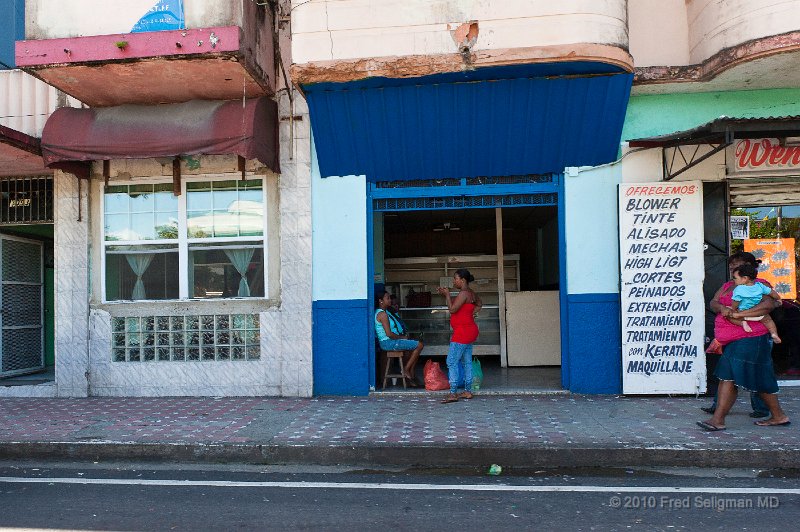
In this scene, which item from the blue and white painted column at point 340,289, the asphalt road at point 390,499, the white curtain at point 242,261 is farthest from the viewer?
the white curtain at point 242,261

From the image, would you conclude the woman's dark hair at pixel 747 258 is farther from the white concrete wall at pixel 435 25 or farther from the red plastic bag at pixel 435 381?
the red plastic bag at pixel 435 381

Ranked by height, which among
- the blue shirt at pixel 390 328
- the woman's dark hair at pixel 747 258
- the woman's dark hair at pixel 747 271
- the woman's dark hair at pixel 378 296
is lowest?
the blue shirt at pixel 390 328

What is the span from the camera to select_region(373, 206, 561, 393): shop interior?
11453 millimetres

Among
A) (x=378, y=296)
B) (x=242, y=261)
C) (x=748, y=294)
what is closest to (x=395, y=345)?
(x=378, y=296)

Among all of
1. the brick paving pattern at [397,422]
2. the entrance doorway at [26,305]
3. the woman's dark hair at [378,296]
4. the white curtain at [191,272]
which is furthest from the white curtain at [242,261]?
the entrance doorway at [26,305]

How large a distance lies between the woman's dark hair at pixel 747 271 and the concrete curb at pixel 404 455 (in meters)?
1.74

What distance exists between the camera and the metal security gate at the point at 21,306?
10.9 metres

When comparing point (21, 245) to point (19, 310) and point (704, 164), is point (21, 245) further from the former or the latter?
point (704, 164)

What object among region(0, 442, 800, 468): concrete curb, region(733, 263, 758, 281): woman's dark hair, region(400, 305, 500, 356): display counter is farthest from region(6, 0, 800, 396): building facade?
region(0, 442, 800, 468): concrete curb

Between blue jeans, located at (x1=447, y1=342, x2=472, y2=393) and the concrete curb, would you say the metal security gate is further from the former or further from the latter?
blue jeans, located at (x1=447, y1=342, x2=472, y2=393)

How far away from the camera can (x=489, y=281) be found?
13.3 metres

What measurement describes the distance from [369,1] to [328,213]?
9.43 ft

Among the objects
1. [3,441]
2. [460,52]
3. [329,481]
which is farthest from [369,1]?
[3,441]

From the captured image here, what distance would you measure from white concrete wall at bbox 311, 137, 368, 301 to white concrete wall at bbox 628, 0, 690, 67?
13.9ft
